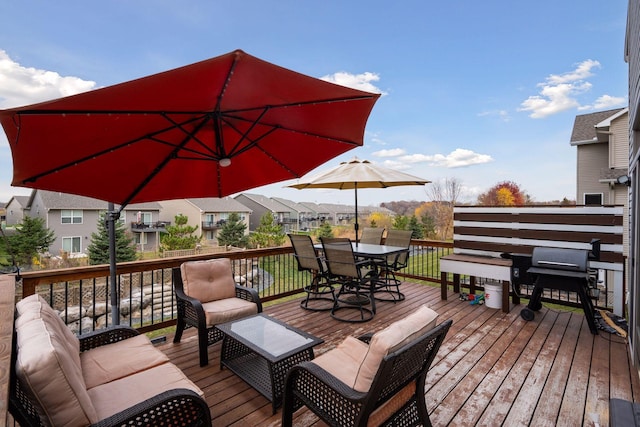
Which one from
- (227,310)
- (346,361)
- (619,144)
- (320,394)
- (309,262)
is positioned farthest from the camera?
(619,144)

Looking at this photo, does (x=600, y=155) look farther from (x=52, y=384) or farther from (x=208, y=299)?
(x=52, y=384)

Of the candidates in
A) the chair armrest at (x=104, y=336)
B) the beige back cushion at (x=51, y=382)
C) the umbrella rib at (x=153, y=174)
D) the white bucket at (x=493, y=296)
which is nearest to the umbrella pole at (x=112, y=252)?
the umbrella rib at (x=153, y=174)

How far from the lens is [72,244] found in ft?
74.2

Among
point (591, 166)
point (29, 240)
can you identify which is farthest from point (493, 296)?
point (29, 240)

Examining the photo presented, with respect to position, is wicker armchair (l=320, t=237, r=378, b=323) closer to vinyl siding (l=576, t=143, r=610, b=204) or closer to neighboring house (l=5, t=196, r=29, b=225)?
vinyl siding (l=576, t=143, r=610, b=204)

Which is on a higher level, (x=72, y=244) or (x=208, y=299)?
(x=208, y=299)

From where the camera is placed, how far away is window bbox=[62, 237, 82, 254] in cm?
2225

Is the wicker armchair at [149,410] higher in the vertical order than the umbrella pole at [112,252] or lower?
lower

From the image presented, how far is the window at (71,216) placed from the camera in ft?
72.3

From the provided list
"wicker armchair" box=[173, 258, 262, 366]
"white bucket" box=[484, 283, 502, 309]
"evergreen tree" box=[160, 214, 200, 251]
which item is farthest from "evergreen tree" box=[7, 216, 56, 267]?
"white bucket" box=[484, 283, 502, 309]

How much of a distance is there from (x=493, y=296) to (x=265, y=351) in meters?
3.89

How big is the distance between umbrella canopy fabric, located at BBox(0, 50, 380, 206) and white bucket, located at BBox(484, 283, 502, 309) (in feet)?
11.0

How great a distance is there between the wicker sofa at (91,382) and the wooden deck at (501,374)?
27.1 inches

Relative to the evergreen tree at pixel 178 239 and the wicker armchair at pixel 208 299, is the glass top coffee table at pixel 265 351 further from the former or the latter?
the evergreen tree at pixel 178 239
